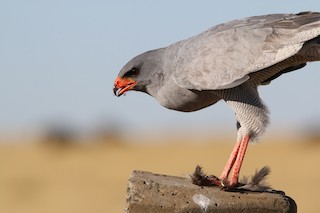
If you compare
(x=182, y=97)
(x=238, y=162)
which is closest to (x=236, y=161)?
(x=238, y=162)

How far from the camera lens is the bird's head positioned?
30.9ft

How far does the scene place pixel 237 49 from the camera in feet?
30.0

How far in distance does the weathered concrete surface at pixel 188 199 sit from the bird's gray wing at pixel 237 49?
1145mm

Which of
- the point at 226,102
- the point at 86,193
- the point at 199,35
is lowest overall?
the point at 86,193

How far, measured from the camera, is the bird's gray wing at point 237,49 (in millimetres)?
9016

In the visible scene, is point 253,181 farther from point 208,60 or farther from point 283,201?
point 208,60

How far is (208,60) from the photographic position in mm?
9164

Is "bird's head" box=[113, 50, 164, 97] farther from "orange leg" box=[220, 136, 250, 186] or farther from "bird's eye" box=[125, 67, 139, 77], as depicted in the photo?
"orange leg" box=[220, 136, 250, 186]

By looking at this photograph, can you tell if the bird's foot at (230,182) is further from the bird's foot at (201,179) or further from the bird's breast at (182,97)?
the bird's breast at (182,97)

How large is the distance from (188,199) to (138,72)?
176 centimetres

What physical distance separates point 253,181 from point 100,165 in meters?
21.0

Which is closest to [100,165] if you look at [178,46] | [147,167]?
[147,167]

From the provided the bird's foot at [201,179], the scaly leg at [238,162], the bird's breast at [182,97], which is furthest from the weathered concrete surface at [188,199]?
the bird's breast at [182,97]

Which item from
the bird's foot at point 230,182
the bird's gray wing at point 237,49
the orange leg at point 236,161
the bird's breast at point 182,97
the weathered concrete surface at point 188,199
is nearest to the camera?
the weathered concrete surface at point 188,199
